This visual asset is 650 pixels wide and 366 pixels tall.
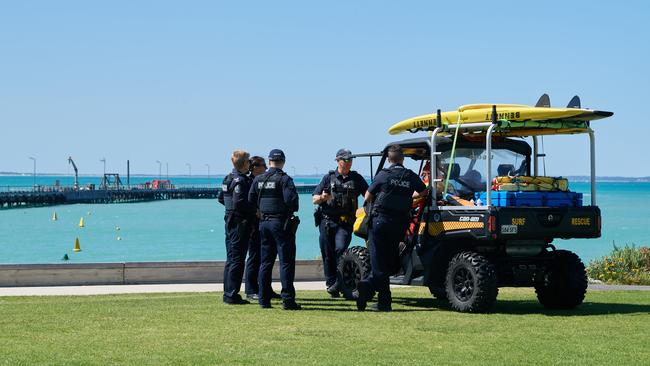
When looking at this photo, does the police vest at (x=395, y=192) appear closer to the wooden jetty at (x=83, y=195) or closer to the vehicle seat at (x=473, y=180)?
the vehicle seat at (x=473, y=180)

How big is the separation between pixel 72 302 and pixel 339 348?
608cm

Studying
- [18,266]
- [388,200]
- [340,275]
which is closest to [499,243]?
[388,200]

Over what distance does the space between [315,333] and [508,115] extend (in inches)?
153

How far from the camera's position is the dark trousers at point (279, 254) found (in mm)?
14086

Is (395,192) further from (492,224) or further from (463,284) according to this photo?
(463,284)

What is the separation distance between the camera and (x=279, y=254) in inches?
559

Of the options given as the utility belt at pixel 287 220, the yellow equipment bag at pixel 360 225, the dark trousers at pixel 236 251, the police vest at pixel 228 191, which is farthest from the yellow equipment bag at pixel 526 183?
the police vest at pixel 228 191

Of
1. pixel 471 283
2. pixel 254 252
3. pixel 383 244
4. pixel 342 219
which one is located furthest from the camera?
pixel 342 219

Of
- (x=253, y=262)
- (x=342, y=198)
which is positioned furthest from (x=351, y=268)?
(x=253, y=262)

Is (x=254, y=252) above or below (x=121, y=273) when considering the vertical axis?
above

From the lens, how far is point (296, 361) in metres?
9.84

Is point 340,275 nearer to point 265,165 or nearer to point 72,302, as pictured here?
point 265,165

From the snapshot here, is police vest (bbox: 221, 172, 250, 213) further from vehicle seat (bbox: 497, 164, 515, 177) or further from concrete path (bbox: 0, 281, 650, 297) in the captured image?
vehicle seat (bbox: 497, 164, 515, 177)

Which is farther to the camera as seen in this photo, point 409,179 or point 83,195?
point 83,195
